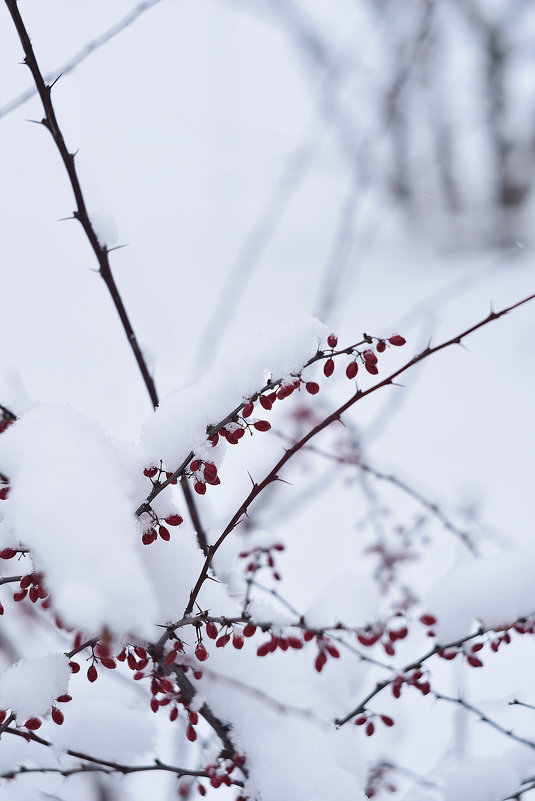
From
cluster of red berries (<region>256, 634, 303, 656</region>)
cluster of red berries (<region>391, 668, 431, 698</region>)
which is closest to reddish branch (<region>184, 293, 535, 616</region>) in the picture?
cluster of red berries (<region>256, 634, 303, 656</region>)

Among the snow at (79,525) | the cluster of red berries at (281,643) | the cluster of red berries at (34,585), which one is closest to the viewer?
the snow at (79,525)

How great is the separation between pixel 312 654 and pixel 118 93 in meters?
10.1

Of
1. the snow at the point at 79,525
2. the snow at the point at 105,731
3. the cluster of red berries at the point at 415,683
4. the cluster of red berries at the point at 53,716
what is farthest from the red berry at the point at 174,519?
the snow at the point at 105,731

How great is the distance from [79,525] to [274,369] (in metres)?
0.35

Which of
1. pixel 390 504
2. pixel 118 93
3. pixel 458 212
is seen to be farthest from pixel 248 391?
pixel 118 93

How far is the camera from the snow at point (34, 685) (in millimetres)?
708

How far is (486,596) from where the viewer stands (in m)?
0.95

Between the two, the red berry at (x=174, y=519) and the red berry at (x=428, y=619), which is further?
the red berry at (x=428, y=619)

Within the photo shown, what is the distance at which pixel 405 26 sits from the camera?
5465mm

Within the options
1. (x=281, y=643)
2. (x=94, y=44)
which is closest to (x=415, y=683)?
(x=281, y=643)

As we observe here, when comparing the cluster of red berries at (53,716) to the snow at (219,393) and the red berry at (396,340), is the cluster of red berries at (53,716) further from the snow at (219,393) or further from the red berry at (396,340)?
the red berry at (396,340)

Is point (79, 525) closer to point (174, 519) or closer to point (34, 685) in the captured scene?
point (174, 519)

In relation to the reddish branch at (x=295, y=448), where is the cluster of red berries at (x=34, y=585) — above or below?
below

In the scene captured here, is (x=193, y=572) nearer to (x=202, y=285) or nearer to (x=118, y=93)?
(x=202, y=285)
